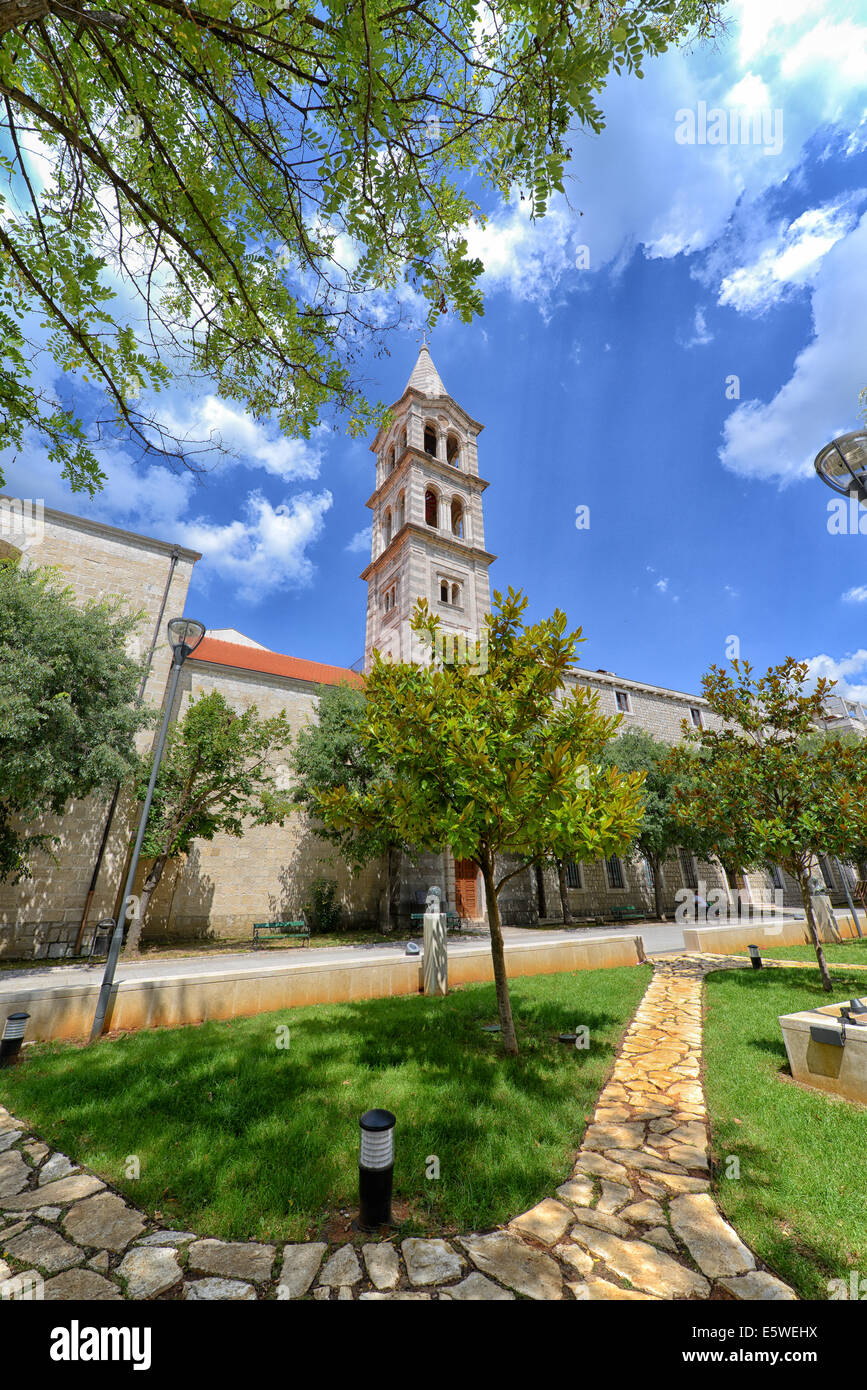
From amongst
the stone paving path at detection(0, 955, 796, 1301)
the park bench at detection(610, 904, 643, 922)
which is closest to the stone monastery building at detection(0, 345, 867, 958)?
the park bench at detection(610, 904, 643, 922)

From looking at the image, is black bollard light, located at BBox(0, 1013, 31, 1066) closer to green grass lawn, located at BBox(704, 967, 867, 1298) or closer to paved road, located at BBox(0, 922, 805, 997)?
paved road, located at BBox(0, 922, 805, 997)

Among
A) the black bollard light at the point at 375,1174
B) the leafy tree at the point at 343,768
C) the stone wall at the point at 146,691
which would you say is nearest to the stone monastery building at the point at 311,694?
the stone wall at the point at 146,691

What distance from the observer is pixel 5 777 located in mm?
10672

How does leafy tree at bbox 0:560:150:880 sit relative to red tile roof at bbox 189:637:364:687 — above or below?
below

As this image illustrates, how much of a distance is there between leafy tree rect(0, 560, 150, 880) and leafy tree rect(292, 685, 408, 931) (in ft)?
18.2

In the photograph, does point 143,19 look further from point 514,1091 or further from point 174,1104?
point 514,1091

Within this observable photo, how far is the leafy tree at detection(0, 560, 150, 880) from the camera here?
35.3ft

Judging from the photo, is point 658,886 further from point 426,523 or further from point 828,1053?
point 828,1053

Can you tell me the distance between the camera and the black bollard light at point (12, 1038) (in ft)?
19.9

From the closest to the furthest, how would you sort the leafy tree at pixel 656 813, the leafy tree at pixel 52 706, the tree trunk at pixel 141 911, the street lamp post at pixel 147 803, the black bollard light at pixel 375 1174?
the black bollard light at pixel 375 1174, the street lamp post at pixel 147 803, the leafy tree at pixel 52 706, the tree trunk at pixel 141 911, the leafy tree at pixel 656 813

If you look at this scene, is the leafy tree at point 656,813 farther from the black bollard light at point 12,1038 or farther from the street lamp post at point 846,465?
the black bollard light at point 12,1038

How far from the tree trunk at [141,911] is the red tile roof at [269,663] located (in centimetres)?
815
